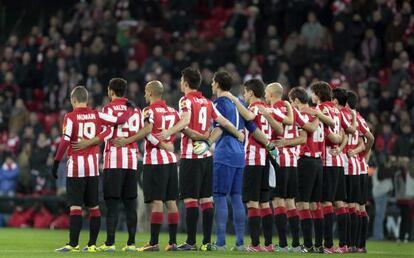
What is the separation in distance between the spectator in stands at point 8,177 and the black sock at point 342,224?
12887 millimetres

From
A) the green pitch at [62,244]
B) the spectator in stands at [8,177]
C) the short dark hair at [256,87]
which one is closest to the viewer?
the green pitch at [62,244]

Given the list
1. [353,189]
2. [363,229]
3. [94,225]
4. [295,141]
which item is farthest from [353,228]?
[94,225]

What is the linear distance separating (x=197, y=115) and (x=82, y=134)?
5.45 feet

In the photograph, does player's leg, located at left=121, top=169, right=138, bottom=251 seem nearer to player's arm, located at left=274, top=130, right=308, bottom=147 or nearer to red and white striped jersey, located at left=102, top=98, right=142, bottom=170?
red and white striped jersey, located at left=102, top=98, right=142, bottom=170

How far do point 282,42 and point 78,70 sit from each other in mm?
5374

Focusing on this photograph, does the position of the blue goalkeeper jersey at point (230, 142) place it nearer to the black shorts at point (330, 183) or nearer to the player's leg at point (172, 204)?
the player's leg at point (172, 204)

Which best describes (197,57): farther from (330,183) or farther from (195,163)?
(195,163)

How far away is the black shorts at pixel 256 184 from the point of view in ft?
58.0

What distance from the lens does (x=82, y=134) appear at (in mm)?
17188

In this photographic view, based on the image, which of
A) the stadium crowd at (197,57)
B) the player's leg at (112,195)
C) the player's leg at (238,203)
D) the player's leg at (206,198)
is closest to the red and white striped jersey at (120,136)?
the player's leg at (112,195)

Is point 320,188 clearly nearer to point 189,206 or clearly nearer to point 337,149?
point 337,149

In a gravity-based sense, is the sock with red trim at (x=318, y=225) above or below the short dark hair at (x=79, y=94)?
below

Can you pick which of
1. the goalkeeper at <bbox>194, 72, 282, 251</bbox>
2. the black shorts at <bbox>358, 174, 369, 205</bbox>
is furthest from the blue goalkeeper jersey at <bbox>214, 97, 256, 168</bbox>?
the black shorts at <bbox>358, 174, 369, 205</bbox>

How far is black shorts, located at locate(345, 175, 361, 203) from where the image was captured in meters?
18.9
